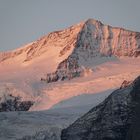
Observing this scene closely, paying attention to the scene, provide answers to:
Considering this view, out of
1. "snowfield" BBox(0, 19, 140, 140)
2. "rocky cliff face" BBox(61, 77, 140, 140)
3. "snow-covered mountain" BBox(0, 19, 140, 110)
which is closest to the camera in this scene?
"rocky cliff face" BBox(61, 77, 140, 140)

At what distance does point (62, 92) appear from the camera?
11706 centimetres

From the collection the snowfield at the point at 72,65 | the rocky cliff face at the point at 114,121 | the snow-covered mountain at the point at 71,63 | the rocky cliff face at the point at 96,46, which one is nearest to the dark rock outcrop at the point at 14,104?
the snowfield at the point at 72,65

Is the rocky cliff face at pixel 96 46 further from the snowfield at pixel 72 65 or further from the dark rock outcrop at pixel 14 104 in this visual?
the dark rock outcrop at pixel 14 104

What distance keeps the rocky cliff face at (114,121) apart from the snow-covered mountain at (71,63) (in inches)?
3497

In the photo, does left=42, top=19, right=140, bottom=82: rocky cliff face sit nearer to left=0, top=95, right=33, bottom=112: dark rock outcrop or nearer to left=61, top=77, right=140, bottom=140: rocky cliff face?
left=0, top=95, right=33, bottom=112: dark rock outcrop

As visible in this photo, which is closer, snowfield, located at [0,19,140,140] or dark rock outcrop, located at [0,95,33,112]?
snowfield, located at [0,19,140,140]

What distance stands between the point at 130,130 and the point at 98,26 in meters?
133

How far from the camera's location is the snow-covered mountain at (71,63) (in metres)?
118

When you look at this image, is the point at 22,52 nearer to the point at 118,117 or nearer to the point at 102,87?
the point at 102,87

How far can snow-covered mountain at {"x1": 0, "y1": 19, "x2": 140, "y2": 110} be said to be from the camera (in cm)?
11812

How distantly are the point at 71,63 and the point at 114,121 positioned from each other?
118572 millimetres

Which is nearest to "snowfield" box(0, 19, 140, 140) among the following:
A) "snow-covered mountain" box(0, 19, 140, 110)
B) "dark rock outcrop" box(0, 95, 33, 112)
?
"snow-covered mountain" box(0, 19, 140, 110)

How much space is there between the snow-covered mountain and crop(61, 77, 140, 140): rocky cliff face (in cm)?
8883

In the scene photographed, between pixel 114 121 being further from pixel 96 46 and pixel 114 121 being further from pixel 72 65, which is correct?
pixel 96 46
